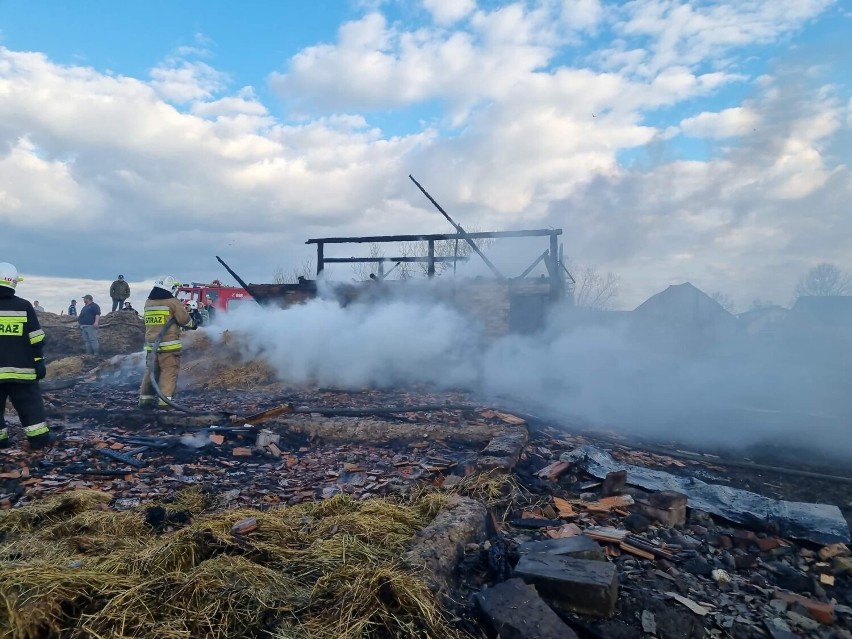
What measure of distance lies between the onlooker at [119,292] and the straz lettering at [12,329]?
14160mm

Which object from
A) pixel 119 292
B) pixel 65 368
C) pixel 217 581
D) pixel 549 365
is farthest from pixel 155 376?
pixel 119 292

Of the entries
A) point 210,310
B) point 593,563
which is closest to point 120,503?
point 593,563

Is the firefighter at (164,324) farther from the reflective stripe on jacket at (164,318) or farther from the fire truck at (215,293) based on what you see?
the fire truck at (215,293)

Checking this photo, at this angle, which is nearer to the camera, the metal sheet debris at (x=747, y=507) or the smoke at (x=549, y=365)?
the metal sheet debris at (x=747, y=507)

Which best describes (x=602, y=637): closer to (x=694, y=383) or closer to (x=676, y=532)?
(x=676, y=532)

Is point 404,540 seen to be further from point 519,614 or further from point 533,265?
point 533,265

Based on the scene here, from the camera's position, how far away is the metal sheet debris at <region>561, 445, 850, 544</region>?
4.00 m

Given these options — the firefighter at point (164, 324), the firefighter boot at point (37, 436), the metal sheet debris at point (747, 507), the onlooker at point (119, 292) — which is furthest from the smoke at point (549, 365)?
the onlooker at point (119, 292)

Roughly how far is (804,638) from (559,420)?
16.9ft

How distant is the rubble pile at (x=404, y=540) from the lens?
2484mm

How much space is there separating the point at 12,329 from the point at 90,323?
1059cm

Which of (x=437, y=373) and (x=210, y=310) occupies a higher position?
(x=210, y=310)

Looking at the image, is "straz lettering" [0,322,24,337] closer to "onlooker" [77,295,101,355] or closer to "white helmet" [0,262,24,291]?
"white helmet" [0,262,24,291]

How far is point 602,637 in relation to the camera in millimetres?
2537
